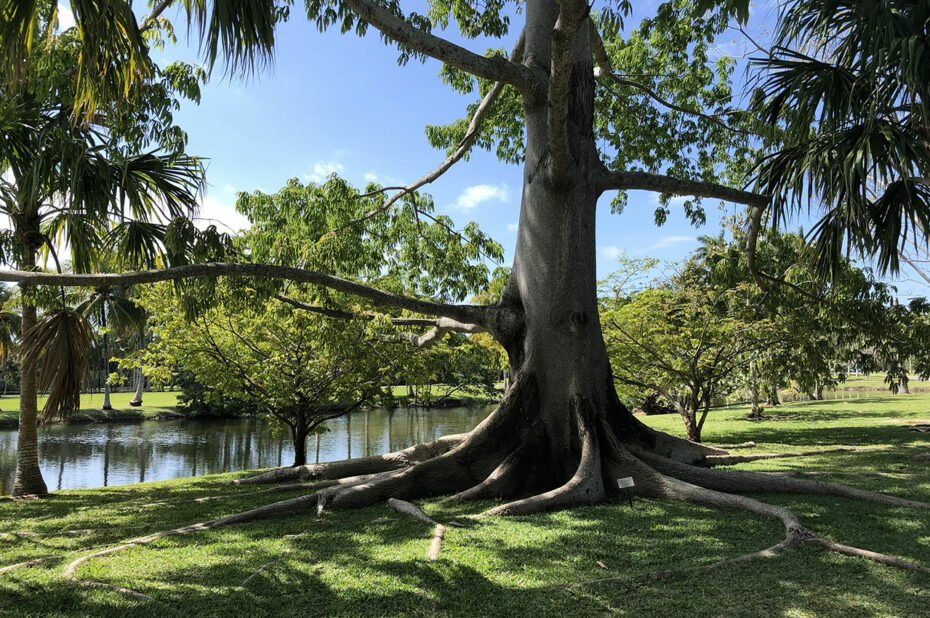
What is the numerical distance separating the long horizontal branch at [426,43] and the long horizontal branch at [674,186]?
2106 mm

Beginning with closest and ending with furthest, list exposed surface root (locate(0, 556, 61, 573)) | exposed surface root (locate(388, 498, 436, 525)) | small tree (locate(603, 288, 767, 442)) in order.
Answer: exposed surface root (locate(0, 556, 61, 573)) < exposed surface root (locate(388, 498, 436, 525)) < small tree (locate(603, 288, 767, 442))

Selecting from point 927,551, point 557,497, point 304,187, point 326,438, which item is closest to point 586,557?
point 557,497

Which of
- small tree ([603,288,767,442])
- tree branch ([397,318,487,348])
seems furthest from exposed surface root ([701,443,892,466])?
tree branch ([397,318,487,348])

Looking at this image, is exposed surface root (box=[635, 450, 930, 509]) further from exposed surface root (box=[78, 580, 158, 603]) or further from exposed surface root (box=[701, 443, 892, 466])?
exposed surface root (box=[78, 580, 158, 603])

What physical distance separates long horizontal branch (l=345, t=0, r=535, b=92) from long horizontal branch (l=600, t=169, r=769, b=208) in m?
2.11

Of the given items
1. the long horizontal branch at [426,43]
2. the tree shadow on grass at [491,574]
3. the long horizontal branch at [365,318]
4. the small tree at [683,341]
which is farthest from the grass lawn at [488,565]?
the small tree at [683,341]

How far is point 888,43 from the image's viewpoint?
500 cm

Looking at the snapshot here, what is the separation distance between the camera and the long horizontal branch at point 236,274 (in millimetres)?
5148

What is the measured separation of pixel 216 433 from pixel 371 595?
89.0 feet

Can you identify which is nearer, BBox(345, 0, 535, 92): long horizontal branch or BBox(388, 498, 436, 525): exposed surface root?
BBox(345, 0, 535, 92): long horizontal branch

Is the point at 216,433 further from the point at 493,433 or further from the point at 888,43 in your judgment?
the point at 888,43

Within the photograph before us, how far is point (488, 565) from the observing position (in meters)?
3.91

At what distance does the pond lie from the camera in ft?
54.9

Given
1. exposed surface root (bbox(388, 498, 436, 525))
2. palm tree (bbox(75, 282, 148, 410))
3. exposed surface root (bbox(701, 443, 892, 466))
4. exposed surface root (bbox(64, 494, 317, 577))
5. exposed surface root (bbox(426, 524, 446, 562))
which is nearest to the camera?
exposed surface root (bbox(426, 524, 446, 562))
